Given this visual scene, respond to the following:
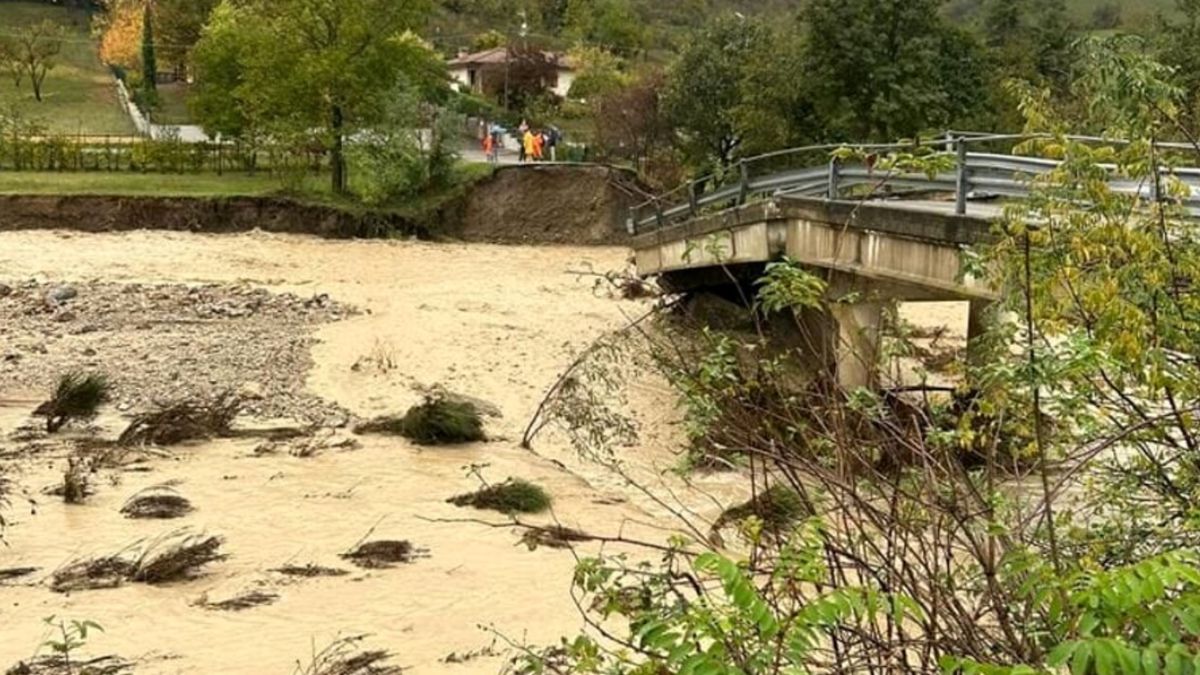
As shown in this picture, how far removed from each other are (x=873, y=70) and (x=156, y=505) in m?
28.9

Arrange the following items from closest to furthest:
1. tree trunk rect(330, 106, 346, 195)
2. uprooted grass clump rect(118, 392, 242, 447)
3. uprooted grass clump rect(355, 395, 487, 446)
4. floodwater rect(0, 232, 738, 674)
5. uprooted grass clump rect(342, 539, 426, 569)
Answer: floodwater rect(0, 232, 738, 674), uprooted grass clump rect(342, 539, 426, 569), uprooted grass clump rect(118, 392, 242, 447), uprooted grass clump rect(355, 395, 487, 446), tree trunk rect(330, 106, 346, 195)

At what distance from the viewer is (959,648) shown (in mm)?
4152

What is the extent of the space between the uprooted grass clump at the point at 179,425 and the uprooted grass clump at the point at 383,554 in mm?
4806

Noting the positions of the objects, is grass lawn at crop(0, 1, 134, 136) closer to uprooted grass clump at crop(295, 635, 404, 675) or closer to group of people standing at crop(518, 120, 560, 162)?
group of people standing at crop(518, 120, 560, 162)

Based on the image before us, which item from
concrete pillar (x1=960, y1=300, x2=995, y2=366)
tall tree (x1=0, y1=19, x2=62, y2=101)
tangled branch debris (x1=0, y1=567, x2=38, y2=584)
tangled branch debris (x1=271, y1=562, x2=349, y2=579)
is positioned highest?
tall tree (x1=0, y1=19, x2=62, y2=101)

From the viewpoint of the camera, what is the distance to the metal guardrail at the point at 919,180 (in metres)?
8.40

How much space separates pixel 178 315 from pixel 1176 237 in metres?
22.8

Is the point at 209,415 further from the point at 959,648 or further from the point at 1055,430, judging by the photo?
the point at 959,648


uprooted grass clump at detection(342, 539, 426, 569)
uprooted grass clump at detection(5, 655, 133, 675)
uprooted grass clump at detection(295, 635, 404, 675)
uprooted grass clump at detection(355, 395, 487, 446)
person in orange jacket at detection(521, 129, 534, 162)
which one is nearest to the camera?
uprooted grass clump at detection(5, 655, 133, 675)

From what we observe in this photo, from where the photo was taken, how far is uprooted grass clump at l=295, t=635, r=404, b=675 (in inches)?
347

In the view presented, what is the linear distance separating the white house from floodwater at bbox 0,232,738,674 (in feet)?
160

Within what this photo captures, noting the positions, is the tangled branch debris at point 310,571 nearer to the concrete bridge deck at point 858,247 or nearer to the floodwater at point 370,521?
the floodwater at point 370,521

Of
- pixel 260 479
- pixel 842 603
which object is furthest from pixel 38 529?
pixel 842 603

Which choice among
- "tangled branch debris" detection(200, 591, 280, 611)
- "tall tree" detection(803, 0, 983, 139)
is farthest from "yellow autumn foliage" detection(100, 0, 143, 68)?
"tangled branch debris" detection(200, 591, 280, 611)
